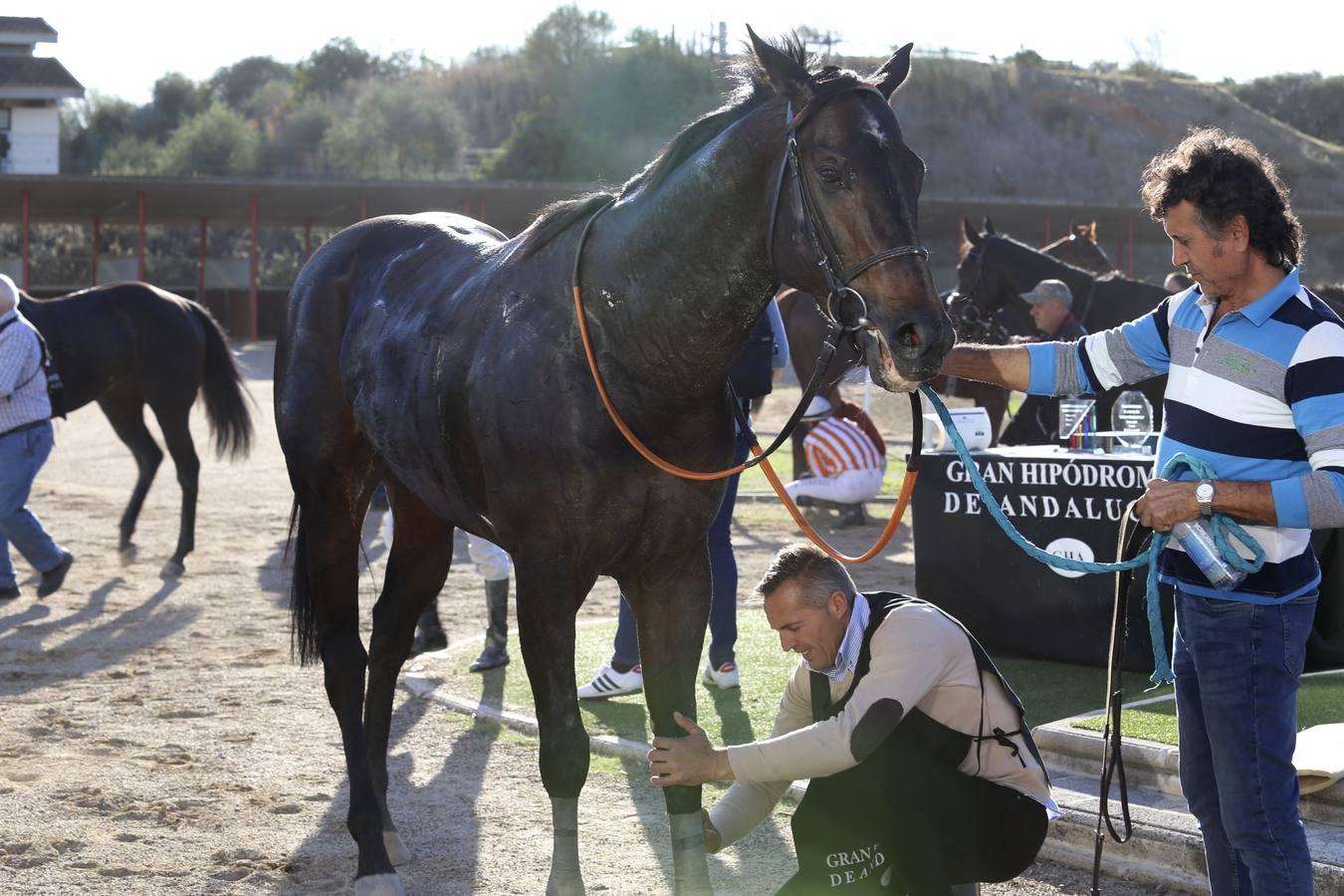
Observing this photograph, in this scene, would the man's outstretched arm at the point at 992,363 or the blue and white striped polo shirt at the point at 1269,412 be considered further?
the man's outstretched arm at the point at 992,363

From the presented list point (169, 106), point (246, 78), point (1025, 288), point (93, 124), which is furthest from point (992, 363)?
point (246, 78)

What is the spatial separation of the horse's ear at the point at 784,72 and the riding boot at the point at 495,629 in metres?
4.13

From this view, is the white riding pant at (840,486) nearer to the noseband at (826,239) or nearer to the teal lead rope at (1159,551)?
the teal lead rope at (1159,551)

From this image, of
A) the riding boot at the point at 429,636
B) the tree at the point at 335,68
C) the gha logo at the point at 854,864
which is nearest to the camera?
the gha logo at the point at 854,864

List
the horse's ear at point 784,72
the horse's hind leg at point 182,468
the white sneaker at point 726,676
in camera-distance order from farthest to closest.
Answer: the horse's hind leg at point 182,468 < the white sneaker at point 726,676 < the horse's ear at point 784,72

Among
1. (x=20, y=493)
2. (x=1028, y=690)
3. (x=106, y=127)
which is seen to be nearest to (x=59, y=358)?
(x=20, y=493)

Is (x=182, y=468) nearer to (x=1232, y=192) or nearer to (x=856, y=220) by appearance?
(x=856, y=220)

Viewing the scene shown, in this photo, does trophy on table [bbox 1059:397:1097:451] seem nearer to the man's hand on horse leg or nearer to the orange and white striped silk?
the orange and white striped silk

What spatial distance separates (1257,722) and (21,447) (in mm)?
7928

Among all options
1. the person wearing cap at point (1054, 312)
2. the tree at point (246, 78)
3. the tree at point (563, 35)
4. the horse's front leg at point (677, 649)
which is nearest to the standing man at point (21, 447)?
the horse's front leg at point (677, 649)

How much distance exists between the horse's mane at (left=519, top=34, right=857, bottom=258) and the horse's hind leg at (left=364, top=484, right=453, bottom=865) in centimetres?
142

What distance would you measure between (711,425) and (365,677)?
80.9 inches

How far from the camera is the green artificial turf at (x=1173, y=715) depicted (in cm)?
473

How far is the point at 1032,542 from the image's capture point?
20.8 feet
